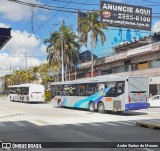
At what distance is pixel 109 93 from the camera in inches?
993

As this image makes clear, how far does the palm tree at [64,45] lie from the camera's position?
56.1 metres

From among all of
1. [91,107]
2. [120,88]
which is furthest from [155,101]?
[120,88]

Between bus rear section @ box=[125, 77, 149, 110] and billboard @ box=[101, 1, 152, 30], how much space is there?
662cm

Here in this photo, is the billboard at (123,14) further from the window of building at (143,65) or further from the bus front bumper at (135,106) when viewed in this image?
the window of building at (143,65)

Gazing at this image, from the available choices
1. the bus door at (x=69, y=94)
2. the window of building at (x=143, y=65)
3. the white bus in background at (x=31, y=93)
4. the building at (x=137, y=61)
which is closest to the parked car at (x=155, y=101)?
the building at (x=137, y=61)

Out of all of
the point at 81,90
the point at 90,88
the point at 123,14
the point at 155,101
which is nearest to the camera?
the point at 90,88

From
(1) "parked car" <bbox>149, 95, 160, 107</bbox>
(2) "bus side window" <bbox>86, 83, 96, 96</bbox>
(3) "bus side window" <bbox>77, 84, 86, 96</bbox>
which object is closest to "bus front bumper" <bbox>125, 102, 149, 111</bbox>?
(2) "bus side window" <bbox>86, 83, 96, 96</bbox>

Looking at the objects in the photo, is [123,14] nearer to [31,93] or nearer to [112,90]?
[112,90]

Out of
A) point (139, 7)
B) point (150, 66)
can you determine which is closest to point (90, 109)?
point (139, 7)

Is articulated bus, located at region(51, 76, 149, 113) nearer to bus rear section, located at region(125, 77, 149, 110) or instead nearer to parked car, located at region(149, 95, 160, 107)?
bus rear section, located at region(125, 77, 149, 110)

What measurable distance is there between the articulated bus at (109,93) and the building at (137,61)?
1460cm

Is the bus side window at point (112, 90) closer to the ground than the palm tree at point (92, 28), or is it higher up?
closer to the ground

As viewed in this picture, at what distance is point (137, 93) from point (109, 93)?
223 centimetres

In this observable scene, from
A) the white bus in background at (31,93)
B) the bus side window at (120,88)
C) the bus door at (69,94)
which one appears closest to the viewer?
the bus side window at (120,88)
